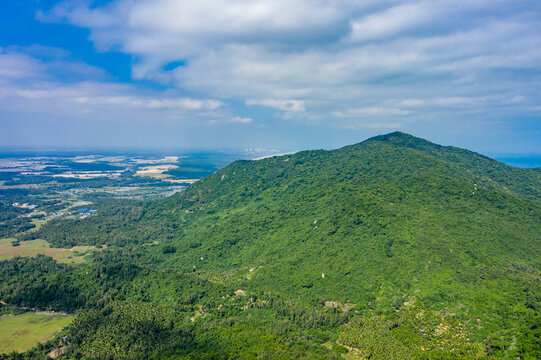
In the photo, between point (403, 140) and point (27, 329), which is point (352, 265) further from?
point (403, 140)

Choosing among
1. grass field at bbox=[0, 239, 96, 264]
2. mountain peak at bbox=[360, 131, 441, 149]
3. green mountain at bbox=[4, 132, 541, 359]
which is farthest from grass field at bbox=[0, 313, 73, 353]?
mountain peak at bbox=[360, 131, 441, 149]

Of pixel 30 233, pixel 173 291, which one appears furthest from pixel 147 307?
pixel 30 233

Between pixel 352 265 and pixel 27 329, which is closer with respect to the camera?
pixel 27 329

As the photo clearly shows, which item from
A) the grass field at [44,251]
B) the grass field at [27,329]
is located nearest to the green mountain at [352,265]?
the grass field at [27,329]

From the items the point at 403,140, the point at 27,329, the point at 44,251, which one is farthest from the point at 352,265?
the point at 44,251

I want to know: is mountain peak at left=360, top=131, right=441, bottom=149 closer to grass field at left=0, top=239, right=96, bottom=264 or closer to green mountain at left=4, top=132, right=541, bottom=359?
green mountain at left=4, top=132, right=541, bottom=359

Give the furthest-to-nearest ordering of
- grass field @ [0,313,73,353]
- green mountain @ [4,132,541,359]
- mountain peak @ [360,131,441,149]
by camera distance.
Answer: mountain peak @ [360,131,441,149]
grass field @ [0,313,73,353]
green mountain @ [4,132,541,359]
